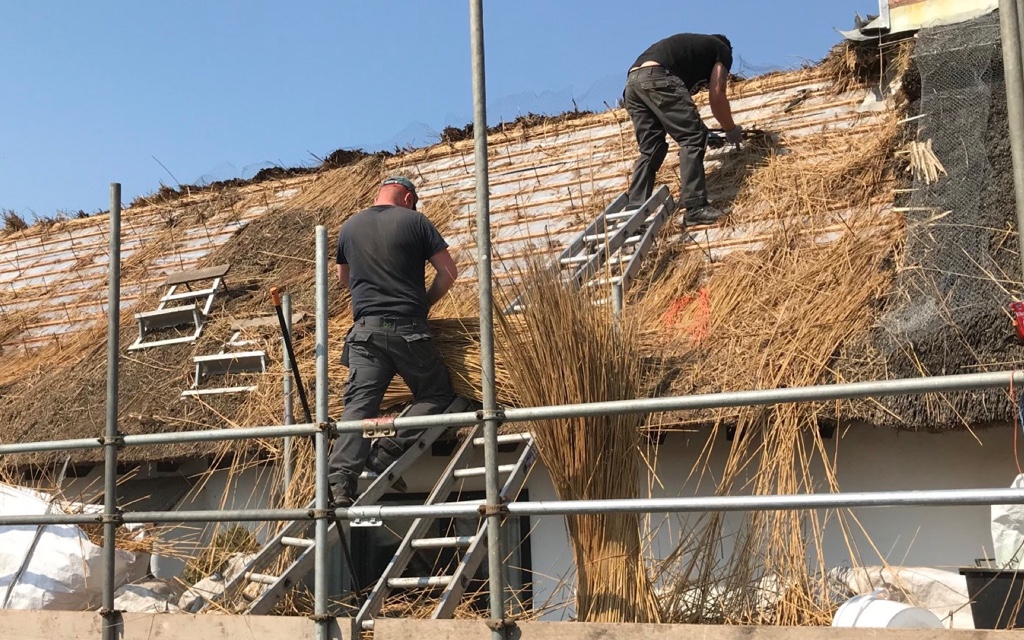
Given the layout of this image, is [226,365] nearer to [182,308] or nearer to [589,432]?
[182,308]

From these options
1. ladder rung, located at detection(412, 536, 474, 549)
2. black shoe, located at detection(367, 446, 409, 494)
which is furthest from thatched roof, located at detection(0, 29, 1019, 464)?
ladder rung, located at detection(412, 536, 474, 549)

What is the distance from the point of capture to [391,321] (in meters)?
4.64

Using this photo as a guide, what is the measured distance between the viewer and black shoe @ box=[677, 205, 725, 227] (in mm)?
6152

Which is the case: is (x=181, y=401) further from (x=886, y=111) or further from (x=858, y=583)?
(x=886, y=111)

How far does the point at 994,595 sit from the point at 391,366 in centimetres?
248

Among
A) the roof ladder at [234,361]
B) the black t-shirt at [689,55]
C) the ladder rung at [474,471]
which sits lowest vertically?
the ladder rung at [474,471]

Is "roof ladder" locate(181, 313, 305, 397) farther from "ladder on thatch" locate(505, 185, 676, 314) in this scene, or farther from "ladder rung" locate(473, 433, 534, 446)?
"ladder on thatch" locate(505, 185, 676, 314)

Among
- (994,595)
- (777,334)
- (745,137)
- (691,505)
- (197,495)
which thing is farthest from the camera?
(745,137)

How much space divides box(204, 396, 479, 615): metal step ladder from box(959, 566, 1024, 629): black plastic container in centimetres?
216

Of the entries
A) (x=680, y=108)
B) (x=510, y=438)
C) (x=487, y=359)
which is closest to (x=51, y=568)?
(x=510, y=438)

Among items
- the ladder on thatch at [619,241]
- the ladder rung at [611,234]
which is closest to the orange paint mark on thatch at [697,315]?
the ladder on thatch at [619,241]

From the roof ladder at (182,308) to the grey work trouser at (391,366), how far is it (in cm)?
235

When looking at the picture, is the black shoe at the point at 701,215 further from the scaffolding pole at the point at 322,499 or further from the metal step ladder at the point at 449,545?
the scaffolding pole at the point at 322,499

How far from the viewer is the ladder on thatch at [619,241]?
17.4 ft
